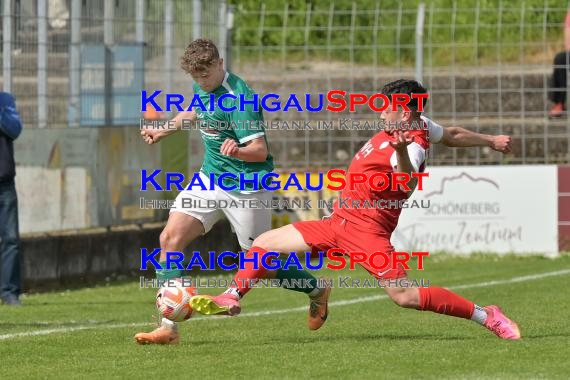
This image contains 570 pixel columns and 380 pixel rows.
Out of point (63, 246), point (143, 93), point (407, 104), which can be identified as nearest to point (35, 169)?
point (63, 246)

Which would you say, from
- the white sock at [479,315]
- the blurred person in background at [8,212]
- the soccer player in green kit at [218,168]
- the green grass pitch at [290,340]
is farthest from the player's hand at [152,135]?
the blurred person in background at [8,212]

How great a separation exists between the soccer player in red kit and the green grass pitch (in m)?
0.28

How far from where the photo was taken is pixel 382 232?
969 centimetres

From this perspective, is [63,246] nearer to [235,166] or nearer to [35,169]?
[35,169]

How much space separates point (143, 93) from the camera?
18391 mm

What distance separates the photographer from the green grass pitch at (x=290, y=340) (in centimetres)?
851

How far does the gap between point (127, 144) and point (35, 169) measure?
1.70 metres

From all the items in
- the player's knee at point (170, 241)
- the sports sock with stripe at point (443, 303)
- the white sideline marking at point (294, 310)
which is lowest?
the white sideline marking at point (294, 310)

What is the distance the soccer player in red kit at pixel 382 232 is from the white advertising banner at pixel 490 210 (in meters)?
9.32

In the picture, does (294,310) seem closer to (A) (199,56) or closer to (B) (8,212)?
(B) (8,212)

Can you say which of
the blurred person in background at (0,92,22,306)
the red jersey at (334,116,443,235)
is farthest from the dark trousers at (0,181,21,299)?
the red jersey at (334,116,443,235)

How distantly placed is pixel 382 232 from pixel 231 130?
1.39 metres

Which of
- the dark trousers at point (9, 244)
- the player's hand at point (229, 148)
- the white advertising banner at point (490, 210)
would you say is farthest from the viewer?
the white advertising banner at point (490, 210)

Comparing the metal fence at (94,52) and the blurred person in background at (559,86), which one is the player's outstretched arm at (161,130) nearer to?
the metal fence at (94,52)
